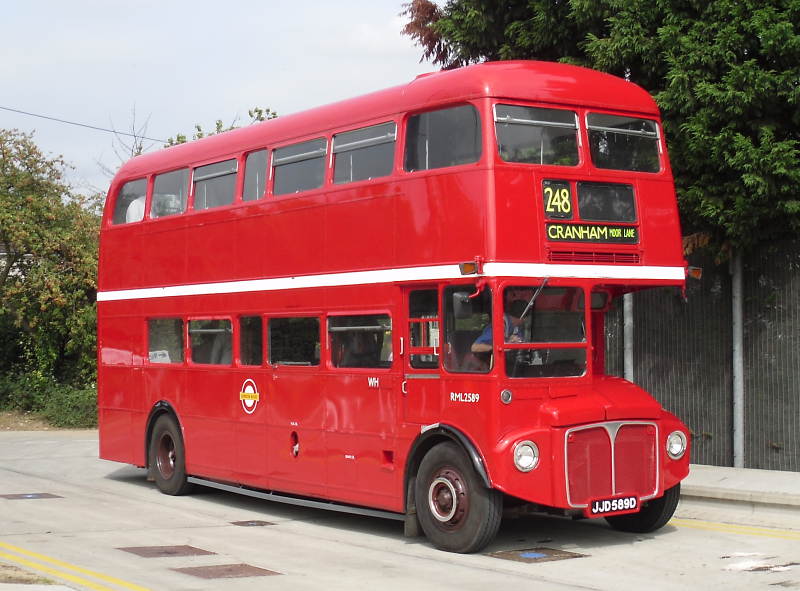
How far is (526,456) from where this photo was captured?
35.4 ft

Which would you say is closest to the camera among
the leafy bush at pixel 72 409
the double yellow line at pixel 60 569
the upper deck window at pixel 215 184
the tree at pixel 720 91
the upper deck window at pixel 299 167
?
the double yellow line at pixel 60 569

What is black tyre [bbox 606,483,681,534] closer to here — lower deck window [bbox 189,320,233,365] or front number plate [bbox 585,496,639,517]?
front number plate [bbox 585,496,639,517]

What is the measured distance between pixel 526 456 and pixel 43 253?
20.5 m

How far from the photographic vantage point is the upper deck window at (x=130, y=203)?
17.1 metres

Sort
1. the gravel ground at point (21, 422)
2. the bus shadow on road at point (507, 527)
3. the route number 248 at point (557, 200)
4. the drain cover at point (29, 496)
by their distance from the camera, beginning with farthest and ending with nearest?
the gravel ground at point (21, 422), the drain cover at point (29, 496), the bus shadow on road at point (507, 527), the route number 248 at point (557, 200)

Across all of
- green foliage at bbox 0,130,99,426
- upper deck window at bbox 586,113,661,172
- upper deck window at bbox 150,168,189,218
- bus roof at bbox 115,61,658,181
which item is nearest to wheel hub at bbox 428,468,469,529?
upper deck window at bbox 586,113,661,172

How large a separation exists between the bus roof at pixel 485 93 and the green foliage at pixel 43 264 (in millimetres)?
15851

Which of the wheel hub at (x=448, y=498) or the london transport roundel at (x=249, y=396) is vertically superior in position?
the london transport roundel at (x=249, y=396)

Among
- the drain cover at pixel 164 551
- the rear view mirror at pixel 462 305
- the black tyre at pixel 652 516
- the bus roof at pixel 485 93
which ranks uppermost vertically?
the bus roof at pixel 485 93

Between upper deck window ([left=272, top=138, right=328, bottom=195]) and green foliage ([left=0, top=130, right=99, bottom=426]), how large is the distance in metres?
15.5

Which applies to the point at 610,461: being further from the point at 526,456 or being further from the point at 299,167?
the point at 299,167

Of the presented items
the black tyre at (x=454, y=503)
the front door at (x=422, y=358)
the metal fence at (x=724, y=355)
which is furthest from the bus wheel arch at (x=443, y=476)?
the metal fence at (x=724, y=355)

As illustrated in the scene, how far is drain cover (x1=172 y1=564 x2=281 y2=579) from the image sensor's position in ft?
33.2

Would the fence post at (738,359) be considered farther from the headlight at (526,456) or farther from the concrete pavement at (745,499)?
the headlight at (526,456)
